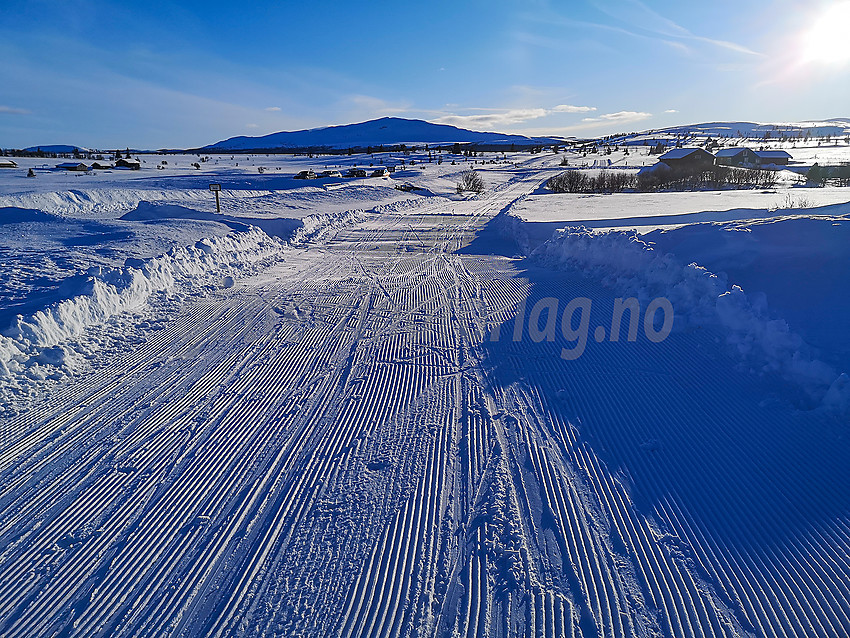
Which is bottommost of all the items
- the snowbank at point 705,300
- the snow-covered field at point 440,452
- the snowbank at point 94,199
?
the snow-covered field at point 440,452

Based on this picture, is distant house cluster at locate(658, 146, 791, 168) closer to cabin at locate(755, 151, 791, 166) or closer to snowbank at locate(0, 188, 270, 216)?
cabin at locate(755, 151, 791, 166)

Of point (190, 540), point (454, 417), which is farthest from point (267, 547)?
point (454, 417)

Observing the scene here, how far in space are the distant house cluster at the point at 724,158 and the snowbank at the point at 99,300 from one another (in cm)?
5106

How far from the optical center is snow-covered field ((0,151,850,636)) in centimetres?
324

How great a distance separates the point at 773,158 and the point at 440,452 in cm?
7870

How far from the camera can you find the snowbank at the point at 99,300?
6270 millimetres

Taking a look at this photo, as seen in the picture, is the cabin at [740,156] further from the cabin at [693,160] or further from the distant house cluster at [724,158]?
the cabin at [693,160]

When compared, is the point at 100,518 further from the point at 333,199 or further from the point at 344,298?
the point at 333,199

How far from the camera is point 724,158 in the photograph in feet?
195

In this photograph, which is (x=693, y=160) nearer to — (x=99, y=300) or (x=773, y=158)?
(x=773, y=158)

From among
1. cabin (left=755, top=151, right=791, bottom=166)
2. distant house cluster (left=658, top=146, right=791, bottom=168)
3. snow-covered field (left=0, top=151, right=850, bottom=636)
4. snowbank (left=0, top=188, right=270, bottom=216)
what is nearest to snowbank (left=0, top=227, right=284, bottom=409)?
snow-covered field (left=0, top=151, right=850, bottom=636)

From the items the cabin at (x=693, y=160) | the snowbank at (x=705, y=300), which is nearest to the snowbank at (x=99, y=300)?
the snowbank at (x=705, y=300)

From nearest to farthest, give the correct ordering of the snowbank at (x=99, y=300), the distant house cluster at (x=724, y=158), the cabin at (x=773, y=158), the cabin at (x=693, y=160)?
1. the snowbank at (x=99, y=300)
2. the cabin at (x=693, y=160)
3. the distant house cluster at (x=724, y=158)
4. the cabin at (x=773, y=158)

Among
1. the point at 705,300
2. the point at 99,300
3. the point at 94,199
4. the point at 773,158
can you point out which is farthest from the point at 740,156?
the point at 99,300
